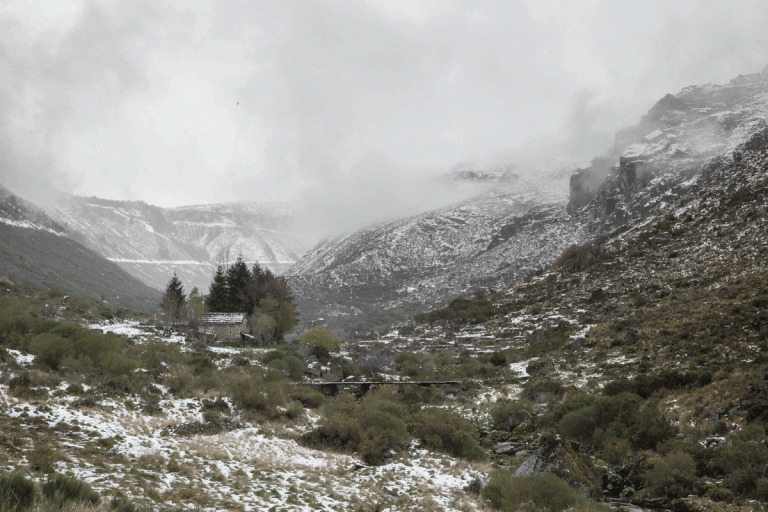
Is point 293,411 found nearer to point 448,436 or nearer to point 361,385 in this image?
point 448,436

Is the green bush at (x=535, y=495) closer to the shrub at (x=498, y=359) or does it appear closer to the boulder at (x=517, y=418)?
the boulder at (x=517, y=418)

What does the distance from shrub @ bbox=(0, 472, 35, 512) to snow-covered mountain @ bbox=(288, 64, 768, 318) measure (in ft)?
351

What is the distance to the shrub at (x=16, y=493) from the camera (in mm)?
5023

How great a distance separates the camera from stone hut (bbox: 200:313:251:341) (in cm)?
4862

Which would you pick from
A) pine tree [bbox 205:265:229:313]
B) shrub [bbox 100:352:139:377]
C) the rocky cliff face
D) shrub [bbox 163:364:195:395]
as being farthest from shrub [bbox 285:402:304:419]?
the rocky cliff face

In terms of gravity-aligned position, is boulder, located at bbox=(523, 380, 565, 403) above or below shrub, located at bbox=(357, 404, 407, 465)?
below

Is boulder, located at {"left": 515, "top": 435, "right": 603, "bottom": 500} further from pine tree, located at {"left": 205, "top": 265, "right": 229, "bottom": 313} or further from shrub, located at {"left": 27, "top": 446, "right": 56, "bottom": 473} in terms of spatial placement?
pine tree, located at {"left": 205, "top": 265, "right": 229, "bottom": 313}

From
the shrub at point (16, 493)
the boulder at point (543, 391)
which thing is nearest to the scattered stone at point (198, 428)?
the shrub at point (16, 493)

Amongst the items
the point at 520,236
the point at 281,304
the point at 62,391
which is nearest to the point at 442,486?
the point at 62,391

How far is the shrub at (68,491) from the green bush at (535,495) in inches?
376

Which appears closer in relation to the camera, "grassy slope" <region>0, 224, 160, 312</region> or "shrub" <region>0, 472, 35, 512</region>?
"shrub" <region>0, 472, 35, 512</region>

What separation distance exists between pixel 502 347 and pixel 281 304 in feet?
98.7

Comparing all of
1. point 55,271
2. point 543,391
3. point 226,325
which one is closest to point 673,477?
point 543,391

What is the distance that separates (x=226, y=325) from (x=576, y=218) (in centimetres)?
14112
